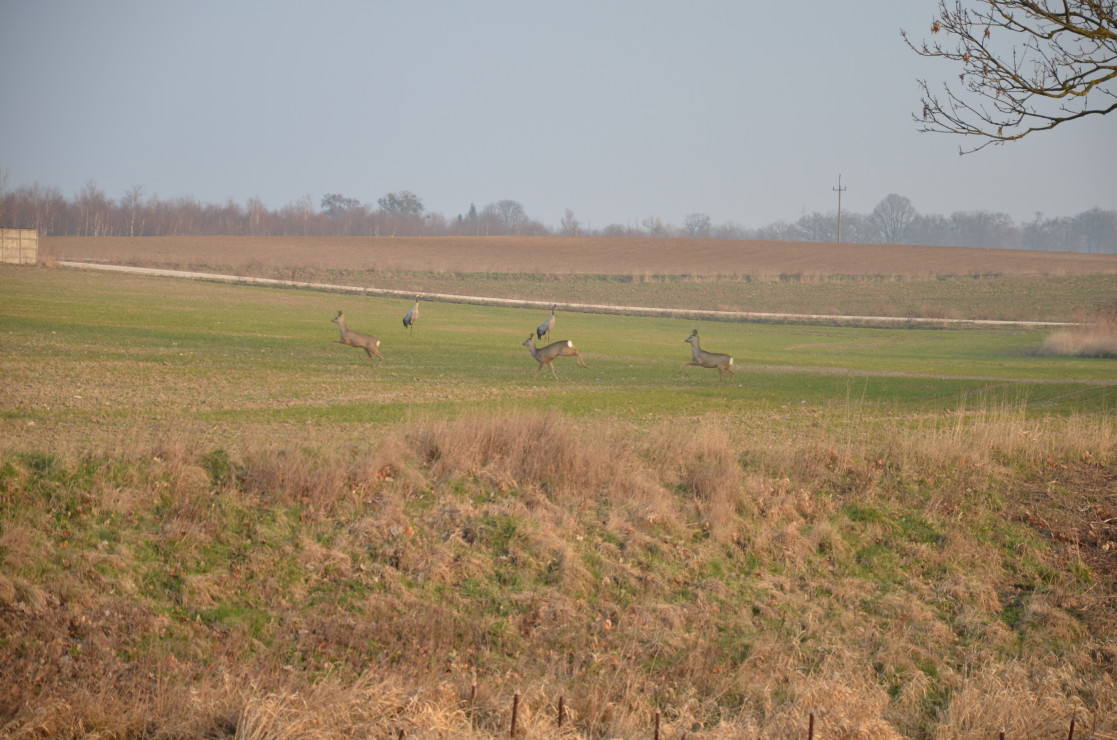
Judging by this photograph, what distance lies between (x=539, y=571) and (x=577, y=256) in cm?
8792

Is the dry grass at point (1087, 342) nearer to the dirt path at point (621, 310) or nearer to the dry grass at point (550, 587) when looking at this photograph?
the dirt path at point (621, 310)

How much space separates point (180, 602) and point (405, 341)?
2632cm

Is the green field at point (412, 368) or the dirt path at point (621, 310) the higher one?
the dirt path at point (621, 310)

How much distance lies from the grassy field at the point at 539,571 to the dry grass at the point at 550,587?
38mm

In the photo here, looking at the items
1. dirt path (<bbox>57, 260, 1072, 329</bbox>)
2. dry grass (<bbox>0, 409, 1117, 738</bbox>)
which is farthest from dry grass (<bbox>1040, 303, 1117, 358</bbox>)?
dry grass (<bbox>0, 409, 1117, 738</bbox>)

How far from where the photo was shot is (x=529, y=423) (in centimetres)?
1487

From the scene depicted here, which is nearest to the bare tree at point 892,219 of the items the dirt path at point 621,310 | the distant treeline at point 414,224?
the distant treeline at point 414,224

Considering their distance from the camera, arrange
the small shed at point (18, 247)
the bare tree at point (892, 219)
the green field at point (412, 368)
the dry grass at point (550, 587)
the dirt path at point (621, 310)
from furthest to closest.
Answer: the bare tree at point (892, 219) < the dirt path at point (621, 310) < the small shed at point (18, 247) < the green field at point (412, 368) < the dry grass at point (550, 587)

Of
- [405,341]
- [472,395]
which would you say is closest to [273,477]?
[472,395]

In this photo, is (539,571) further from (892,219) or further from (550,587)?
(892,219)

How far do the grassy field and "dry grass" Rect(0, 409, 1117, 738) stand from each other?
4cm

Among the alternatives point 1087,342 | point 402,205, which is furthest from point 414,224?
point 1087,342

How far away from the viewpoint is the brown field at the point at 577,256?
3228 inches

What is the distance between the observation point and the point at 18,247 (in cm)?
5834
